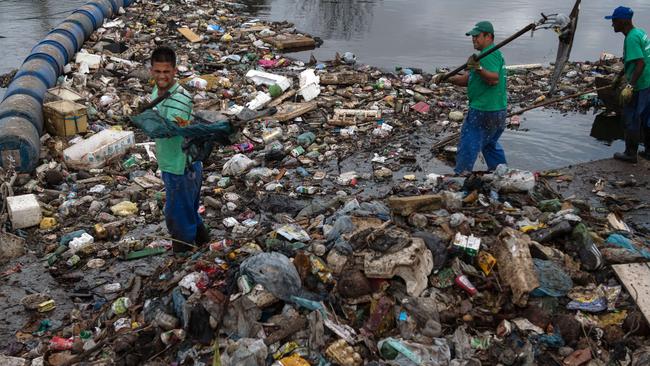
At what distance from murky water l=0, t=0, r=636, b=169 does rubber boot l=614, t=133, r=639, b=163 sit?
0.32 m

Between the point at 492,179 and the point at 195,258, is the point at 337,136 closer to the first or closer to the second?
the point at 492,179

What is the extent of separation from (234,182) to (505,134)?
12.7 ft

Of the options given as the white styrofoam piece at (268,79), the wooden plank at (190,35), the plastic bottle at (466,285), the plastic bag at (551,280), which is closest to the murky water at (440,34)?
the wooden plank at (190,35)

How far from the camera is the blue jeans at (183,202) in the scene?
374 centimetres

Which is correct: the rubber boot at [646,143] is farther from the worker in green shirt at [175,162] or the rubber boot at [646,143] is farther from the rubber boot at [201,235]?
the worker in green shirt at [175,162]

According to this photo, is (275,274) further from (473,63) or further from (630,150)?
(630,150)

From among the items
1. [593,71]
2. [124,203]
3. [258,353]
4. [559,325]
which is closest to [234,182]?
[124,203]

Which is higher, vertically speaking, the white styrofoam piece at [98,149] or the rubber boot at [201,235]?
the rubber boot at [201,235]

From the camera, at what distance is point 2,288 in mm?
4234

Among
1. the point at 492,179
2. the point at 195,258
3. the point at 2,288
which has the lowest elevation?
the point at 2,288

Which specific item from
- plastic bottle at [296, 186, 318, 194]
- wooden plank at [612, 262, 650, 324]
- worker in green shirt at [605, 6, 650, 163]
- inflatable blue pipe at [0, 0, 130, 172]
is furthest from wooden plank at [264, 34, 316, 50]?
wooden plank at [612, 262, 650, 324]

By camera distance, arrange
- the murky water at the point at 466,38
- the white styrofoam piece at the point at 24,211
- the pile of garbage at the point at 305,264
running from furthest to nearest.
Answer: the murky water at the point at 466,38
the white styrofoam piece at the point at 24,211
the pile of garbage at the point at 305,264

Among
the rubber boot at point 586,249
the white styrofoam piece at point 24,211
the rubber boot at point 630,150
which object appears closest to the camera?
the rubber boot at point 586,249

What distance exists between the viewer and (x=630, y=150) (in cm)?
630
